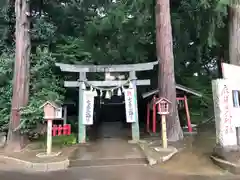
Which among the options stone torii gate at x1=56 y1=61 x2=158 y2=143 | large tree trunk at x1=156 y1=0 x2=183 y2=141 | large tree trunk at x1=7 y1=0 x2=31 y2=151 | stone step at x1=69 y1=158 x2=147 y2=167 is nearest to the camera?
stone step at x1=69 y1=158 x2=147 y2=167

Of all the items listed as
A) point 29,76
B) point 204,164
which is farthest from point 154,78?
point 204,164

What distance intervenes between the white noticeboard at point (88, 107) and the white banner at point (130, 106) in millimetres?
1542

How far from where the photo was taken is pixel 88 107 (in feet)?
37.3

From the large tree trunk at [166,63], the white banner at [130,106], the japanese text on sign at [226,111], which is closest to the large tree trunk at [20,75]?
the white banner at [130,106]

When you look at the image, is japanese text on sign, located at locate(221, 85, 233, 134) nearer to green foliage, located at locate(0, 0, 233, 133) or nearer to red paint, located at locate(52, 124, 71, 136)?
green foliage, located at locate(0, 0, 233, 133)

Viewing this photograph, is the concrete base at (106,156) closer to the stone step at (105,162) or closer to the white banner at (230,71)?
the stone step at (105,162)

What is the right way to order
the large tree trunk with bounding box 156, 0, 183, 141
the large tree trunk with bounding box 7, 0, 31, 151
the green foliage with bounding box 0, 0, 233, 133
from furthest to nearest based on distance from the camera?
the green foliage with bounding box 0, 0, 233, 133, the large tree trunk with bounding box 156, 0, 183, 141, the large tree trunk with bounding box 7, 0, 31, 151

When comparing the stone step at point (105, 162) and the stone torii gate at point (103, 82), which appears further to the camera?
the stone torii gate at point (103, 82)

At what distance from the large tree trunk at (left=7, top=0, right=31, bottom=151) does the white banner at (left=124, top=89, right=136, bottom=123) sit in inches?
163

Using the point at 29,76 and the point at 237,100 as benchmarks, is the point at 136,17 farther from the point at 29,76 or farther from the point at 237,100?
the point at 237,100

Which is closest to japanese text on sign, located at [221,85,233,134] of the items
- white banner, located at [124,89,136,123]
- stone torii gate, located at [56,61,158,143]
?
stone torii gate, located at [56,61,158,143]

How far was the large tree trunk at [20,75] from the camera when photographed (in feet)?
33.2

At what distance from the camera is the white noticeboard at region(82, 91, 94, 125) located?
11281mm

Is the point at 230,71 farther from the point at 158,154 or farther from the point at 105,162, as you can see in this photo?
the point at 105,162
